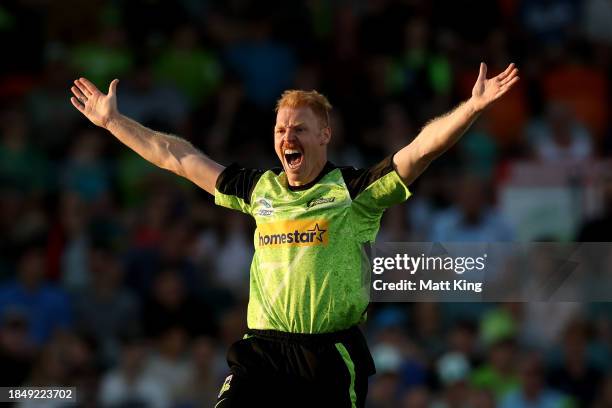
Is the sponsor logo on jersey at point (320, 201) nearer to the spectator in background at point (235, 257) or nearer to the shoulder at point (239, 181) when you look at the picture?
the shoulder at point (239, 181)

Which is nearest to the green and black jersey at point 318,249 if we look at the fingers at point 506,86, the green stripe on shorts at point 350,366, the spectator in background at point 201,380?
the green stripe on shorts at point 350,366

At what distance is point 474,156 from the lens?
1548cm

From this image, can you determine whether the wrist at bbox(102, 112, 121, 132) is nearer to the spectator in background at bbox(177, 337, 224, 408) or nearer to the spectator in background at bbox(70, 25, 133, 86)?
the spectator in background at bbox(177, 337, 224, 408)

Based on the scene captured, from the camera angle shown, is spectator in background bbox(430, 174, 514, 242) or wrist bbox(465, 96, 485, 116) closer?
wrist bbox(465, 96, 485, 116)

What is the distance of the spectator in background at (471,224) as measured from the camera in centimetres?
1387

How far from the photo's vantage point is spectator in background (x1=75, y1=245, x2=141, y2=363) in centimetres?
1364

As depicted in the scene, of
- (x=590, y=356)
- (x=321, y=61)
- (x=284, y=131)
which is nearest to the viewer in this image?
(x=284, y=131)

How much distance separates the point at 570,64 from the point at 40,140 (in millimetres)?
6012

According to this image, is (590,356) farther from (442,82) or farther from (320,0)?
(320,0)

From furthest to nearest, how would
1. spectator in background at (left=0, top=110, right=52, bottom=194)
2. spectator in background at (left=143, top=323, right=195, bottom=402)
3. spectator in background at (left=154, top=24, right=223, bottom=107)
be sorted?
spectator in background at (left=154, top=24, right=223, bottom=107)
spectator in background at (left=0, top=110, right=52, bottom=194)
spectator in background at (left=143, top=323, right=195, bottom=402)

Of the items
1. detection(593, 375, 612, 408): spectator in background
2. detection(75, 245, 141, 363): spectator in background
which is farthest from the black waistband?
detection(75, 245, 141, 363): spectator in background

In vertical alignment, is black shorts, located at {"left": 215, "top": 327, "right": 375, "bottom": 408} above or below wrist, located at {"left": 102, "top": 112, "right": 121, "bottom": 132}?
below

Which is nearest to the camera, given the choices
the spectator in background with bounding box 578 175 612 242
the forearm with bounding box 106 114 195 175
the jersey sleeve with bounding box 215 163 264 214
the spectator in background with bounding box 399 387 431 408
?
the jersey sleeve with bounding box 215 163 264 214

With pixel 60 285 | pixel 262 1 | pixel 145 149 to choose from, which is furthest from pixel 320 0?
pixel 145 149
